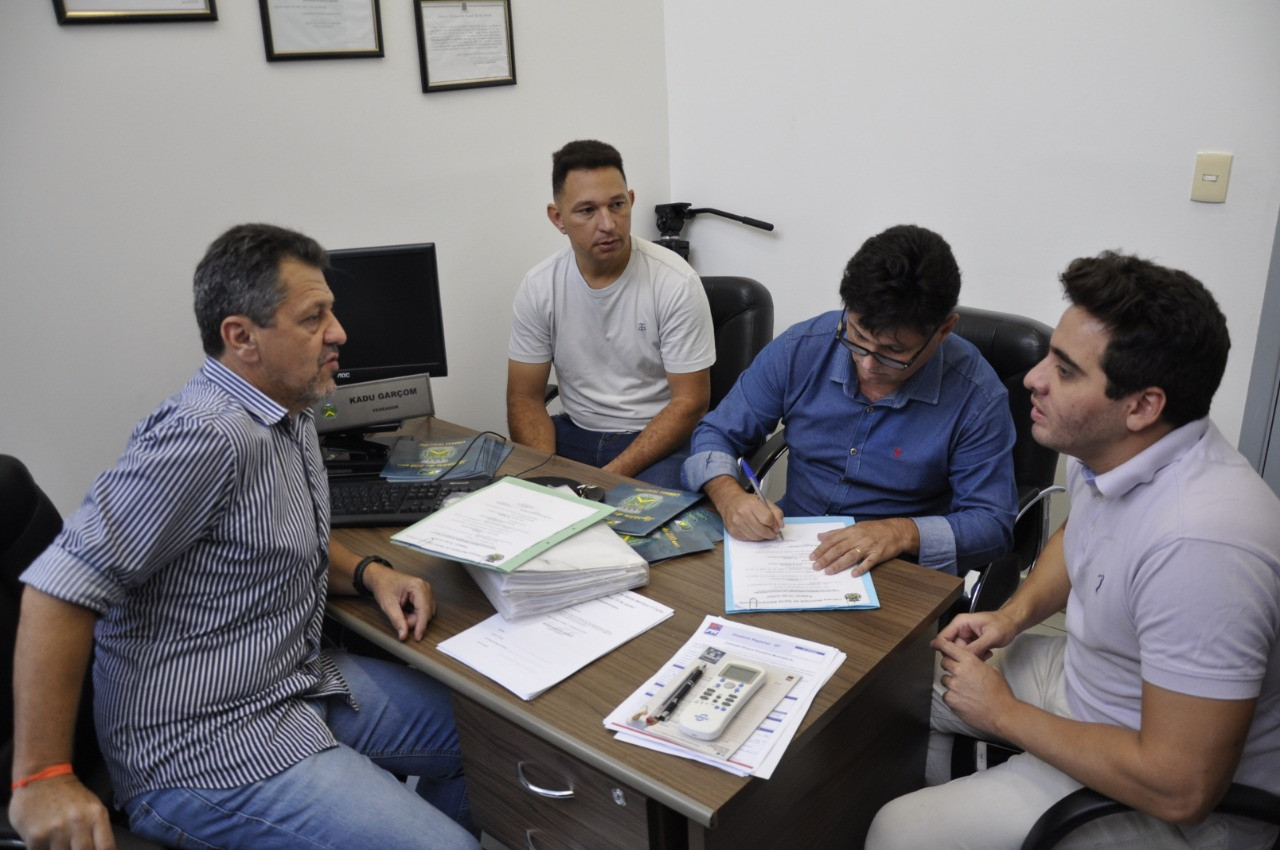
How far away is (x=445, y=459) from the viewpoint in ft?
6.75

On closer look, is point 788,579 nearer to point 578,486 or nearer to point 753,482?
point 753,482

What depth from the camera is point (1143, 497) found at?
124 cm

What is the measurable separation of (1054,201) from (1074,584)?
151 cm

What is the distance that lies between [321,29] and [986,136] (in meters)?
1.91

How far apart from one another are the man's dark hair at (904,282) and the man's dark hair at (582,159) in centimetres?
103

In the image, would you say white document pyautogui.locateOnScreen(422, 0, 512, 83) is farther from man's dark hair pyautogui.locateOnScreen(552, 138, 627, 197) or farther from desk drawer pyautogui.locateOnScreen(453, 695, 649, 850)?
desk drawer pyautogui.locateOnScreen(453, 695, 649, 850)

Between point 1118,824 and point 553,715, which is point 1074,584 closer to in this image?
point 1118,824

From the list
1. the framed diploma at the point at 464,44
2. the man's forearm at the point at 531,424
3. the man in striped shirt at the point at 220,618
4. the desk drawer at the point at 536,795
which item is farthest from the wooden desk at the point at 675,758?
the framed diploma at the point at 464,44

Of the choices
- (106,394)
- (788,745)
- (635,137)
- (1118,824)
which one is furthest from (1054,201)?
(106,394)

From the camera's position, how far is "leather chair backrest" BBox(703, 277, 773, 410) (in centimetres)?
262

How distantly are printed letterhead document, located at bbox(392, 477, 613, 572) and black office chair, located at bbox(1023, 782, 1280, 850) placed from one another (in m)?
0.79

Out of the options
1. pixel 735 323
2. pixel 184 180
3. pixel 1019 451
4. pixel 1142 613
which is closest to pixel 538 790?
pixel 1142 613

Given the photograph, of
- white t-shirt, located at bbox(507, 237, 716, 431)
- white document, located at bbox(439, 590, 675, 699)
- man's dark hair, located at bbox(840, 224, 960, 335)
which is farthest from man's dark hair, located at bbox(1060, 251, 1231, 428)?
white t-shirt, located at bbox(507, 237, 716, 431)

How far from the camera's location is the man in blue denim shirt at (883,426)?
62.9 inches
